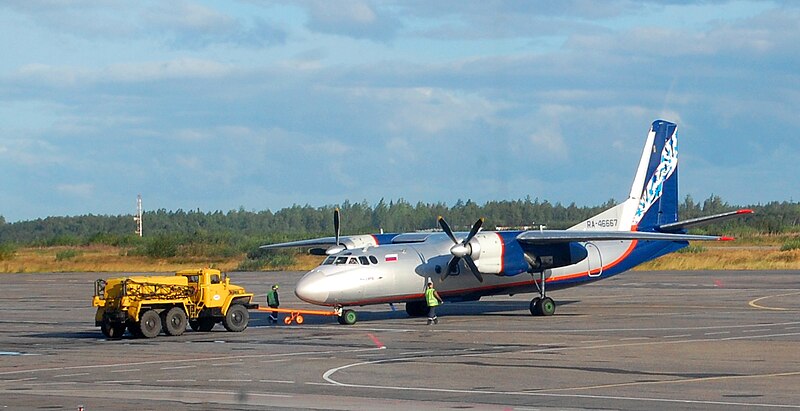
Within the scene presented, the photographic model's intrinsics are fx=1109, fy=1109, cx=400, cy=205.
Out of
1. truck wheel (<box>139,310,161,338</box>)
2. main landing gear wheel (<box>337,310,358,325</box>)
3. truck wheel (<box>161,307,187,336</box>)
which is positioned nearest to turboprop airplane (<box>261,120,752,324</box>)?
main landing gear wheel (<box>337,310,358,325</box>)

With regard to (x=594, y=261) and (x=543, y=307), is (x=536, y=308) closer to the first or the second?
(x=543, y=307)

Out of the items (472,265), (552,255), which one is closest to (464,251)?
(472,265)

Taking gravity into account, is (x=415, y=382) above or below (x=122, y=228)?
below

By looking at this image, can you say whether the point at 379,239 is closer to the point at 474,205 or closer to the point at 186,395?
the point at 474,205

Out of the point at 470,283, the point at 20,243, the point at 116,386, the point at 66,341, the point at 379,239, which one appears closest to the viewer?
the point at 116,386

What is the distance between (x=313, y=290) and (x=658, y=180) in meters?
15.3

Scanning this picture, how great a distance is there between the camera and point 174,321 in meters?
30.6

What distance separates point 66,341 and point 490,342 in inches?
454

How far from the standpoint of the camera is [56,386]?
19.8 m

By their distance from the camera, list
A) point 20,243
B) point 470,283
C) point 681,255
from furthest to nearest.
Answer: point 20,243, point 681,255, point 470,283

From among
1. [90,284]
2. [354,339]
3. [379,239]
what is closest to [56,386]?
[354,339]

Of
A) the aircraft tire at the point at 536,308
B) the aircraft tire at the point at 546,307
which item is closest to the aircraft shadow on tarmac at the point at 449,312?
the aircraft tire at the point at 536,308

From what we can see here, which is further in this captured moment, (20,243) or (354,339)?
(20,243)

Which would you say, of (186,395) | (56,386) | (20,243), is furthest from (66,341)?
(20,243)
